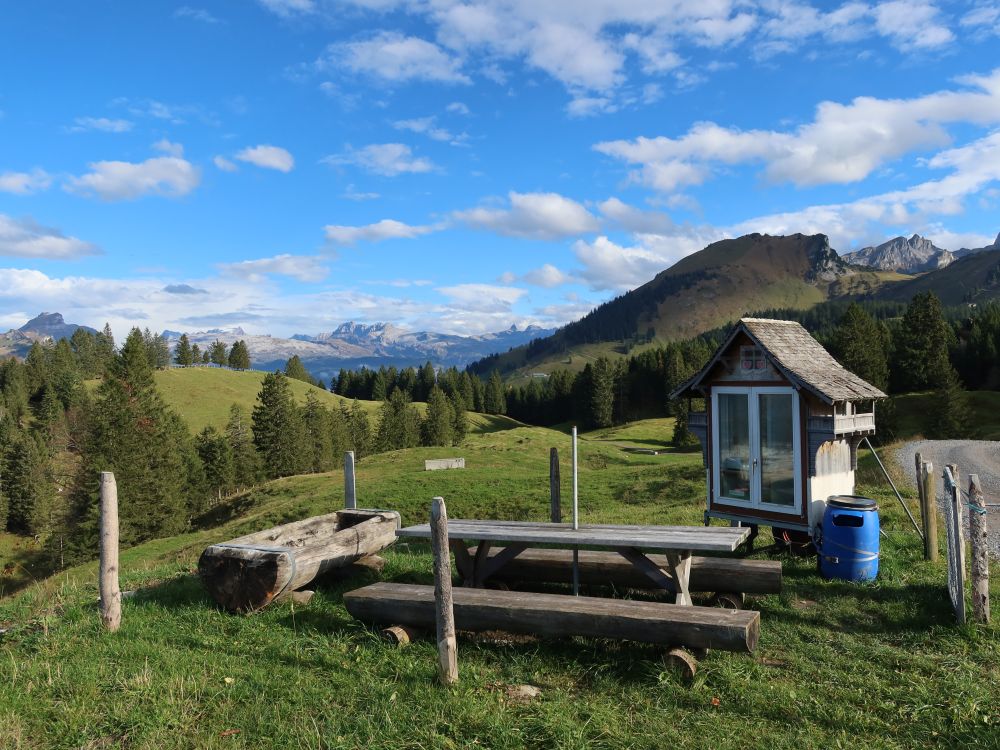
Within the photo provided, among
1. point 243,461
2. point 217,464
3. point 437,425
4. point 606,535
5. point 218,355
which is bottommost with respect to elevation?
point 217,464

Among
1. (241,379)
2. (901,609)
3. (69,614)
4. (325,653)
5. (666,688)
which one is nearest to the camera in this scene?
(666,688)

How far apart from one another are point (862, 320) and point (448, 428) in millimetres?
63452

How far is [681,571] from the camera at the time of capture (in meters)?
8.56

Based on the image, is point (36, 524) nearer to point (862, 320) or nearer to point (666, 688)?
point (666, 688)

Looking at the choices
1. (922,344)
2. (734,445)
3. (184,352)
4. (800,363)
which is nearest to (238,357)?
(184,352)

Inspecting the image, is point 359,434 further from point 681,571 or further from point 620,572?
point 681,571

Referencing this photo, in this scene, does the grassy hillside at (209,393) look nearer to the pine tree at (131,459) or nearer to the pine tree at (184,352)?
the pine tree at (184,352)

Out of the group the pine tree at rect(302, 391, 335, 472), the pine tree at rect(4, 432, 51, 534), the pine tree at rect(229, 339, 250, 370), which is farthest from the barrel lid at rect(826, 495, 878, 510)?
the pine tree at rect(229, 339, 250, 370)

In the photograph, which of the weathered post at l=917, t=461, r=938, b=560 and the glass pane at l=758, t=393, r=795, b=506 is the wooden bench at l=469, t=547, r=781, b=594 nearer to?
the glass pane at l=758, t=393, r=795, b=506

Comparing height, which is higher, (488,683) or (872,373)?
(872,373)

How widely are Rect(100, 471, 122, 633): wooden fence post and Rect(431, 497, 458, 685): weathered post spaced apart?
5230 millimetres

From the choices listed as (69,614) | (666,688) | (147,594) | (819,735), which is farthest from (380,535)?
(819,735)

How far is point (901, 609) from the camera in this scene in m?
8.90

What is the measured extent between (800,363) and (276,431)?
75.6 metres
